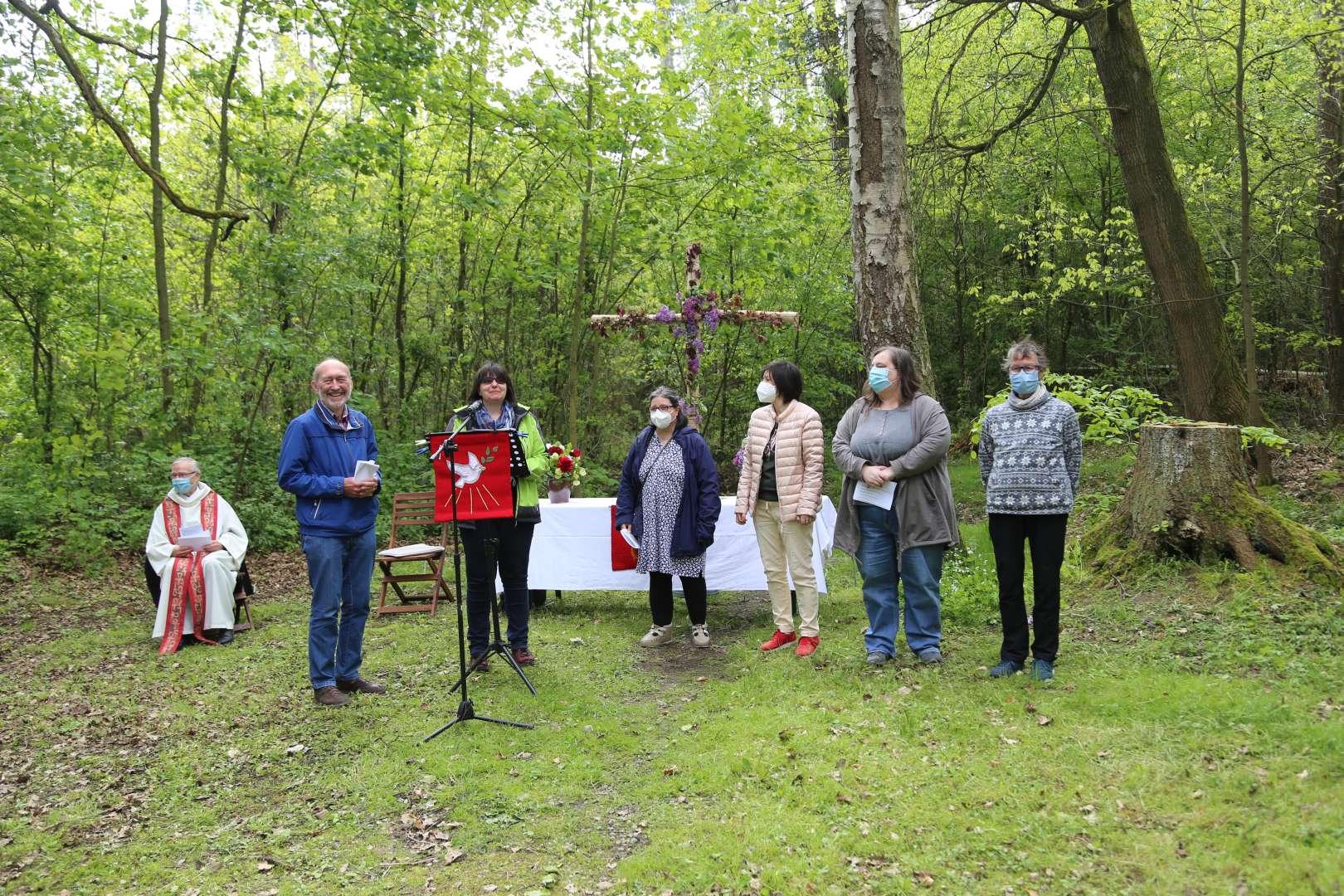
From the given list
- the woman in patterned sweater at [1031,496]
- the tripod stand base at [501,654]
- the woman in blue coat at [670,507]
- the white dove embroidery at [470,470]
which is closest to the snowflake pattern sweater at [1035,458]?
the woman in patterned sweater at [1031,496]

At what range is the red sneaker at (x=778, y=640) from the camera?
18.4 feet

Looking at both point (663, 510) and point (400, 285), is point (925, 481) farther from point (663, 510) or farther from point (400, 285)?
point (400, 285)

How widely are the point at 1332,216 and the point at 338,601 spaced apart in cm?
1284

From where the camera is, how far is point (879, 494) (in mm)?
4805

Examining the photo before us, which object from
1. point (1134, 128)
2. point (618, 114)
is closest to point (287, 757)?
point (618, 114)

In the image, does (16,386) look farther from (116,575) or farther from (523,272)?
(523,272)

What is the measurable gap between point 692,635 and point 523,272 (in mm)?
7140

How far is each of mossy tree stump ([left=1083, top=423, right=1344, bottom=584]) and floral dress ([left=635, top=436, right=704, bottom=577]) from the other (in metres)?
2.85

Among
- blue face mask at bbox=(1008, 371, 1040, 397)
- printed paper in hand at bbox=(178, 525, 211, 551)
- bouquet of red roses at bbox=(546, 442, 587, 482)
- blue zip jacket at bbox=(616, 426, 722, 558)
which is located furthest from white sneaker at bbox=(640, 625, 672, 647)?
printed paper in hand at bbox=(178, 525, 211, 551)

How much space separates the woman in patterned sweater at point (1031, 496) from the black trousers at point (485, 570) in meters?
2.75

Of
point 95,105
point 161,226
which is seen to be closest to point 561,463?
point 95,105

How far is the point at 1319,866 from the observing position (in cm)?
244

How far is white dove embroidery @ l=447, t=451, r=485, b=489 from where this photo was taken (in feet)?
15.6

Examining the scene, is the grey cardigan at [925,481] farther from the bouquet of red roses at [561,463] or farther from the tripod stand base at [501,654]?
the bouquet of red roses at [561,463]
